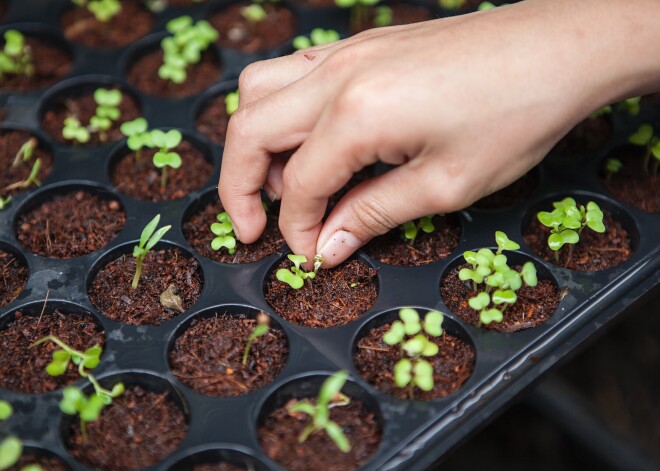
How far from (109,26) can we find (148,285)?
3.06 feet

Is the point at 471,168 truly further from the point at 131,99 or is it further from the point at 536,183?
the point at 131,99

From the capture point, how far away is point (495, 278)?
1.42 metres

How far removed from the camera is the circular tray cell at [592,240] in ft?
5.24

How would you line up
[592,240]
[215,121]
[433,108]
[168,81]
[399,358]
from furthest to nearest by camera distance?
1. [168,81]
2. [215,121]
3. [592,240]
4. [399,358]
5. [433,108]

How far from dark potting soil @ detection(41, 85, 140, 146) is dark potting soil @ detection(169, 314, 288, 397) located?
0.63 meters

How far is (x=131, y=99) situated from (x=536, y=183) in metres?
1.01

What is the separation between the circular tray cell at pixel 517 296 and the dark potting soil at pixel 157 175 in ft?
1.98

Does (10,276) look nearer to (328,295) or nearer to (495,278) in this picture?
(328,295)

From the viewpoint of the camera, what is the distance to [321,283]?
5.06ft

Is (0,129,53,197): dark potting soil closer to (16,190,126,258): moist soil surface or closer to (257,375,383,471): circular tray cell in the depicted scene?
(16,190,126,258): moist soil surface

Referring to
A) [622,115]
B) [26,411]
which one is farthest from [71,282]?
[622,115]

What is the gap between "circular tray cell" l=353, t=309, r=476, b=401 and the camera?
138 cm

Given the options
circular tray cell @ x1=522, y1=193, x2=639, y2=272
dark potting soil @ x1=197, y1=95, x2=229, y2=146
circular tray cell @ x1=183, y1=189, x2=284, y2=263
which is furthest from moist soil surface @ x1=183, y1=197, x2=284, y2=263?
circular tray cell @ x1=522, y1=193, x2=639, y2=272

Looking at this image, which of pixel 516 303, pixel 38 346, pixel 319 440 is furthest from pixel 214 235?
pixel 516 303
